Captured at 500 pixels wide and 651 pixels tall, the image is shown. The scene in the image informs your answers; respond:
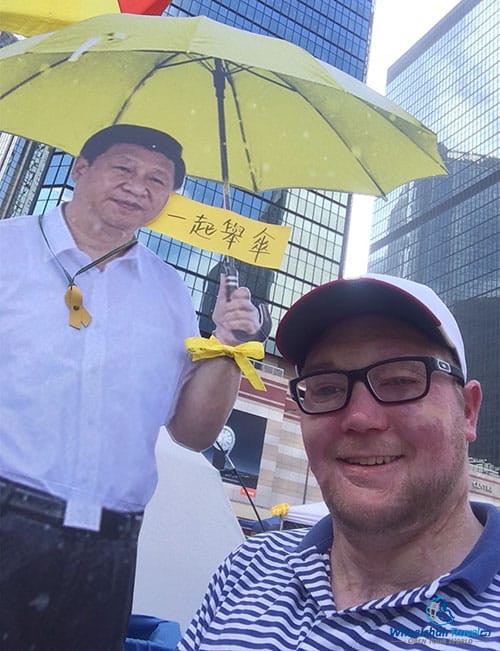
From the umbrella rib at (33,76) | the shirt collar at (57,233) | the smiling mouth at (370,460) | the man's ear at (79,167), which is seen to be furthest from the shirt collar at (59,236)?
the smiling mouth at (370,460)

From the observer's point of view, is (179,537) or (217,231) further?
(179,537)

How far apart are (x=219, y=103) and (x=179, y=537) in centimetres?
167

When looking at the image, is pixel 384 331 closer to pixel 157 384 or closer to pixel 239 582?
pixel 239 582

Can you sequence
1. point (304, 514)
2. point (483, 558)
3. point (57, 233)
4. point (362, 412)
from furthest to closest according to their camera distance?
1. point (304, 514)
2. point (57, 233)
3. point (362, 412)
4. point (483, 558)

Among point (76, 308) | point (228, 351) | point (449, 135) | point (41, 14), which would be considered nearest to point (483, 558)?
point (228, 351)

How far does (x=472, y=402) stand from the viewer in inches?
39.9

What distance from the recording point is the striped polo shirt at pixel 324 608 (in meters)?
0.77

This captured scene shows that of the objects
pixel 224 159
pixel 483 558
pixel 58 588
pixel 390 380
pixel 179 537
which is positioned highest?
pixel 224 159

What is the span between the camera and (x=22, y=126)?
1746 millimetres

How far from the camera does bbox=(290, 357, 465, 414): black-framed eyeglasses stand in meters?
0.93

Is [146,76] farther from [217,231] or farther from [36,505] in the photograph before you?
[36,505]

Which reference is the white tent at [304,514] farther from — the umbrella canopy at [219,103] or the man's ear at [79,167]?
the man's ear at [79,167]

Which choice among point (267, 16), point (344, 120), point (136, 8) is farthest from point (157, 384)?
point (267, 16)

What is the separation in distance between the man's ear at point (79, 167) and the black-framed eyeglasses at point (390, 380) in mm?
1227
